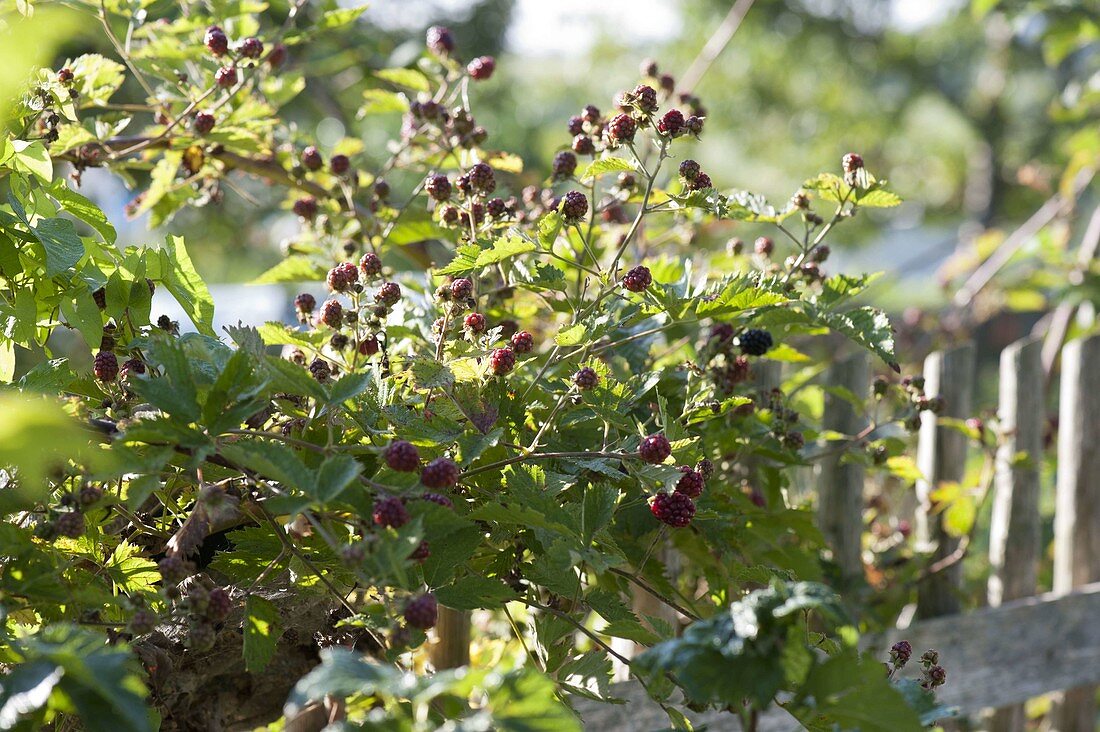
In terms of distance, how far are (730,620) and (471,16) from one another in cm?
449

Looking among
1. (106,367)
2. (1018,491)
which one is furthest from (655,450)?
(1018,491)

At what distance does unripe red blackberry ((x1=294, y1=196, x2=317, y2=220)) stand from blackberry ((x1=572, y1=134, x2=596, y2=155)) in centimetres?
44

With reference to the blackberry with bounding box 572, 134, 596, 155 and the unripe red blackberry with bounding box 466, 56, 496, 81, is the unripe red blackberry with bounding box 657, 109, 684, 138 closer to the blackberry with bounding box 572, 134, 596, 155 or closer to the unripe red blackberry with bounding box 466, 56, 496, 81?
the blackberry with bounding box 572, 134, 596, 155

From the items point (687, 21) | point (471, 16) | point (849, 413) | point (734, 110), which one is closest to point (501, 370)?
point (849, 413)

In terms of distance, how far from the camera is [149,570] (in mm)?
897

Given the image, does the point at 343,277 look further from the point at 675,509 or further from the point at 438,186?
the point at 675,509

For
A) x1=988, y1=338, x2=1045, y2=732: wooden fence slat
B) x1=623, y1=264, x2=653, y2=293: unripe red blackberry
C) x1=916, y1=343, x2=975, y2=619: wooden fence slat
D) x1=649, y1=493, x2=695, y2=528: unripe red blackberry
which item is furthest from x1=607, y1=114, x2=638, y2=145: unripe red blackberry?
x1=988, y1=338, x2=1045, y2=732: wooden fence slat

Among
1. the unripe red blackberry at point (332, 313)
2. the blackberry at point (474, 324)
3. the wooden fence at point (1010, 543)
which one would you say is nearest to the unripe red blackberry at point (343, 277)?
the unripe red blackberry at point (332, 313)

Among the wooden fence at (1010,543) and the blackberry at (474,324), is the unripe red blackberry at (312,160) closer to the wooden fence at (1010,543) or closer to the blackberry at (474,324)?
the blackberry at (474,324)

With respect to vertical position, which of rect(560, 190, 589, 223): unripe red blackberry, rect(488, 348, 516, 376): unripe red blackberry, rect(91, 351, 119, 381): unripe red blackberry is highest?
rect(560, 190, 589, 223): unripe red blackberry

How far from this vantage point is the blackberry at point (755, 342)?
45.5 inches

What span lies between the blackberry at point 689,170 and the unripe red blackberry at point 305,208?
2.07 ft

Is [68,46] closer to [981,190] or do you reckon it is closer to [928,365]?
[928,365]

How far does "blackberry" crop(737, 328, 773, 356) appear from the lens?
1156mm
